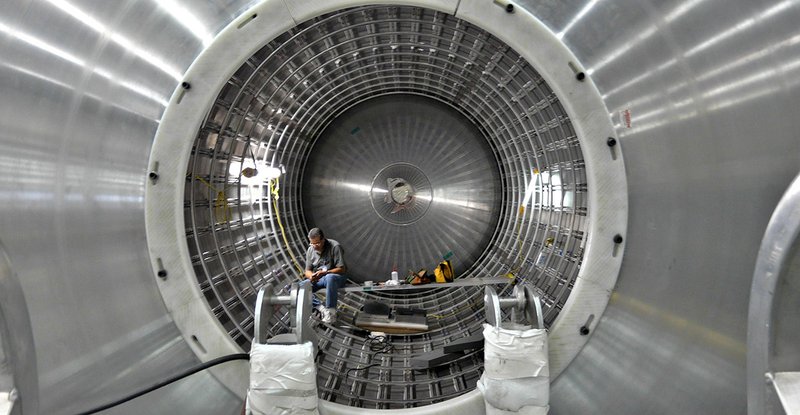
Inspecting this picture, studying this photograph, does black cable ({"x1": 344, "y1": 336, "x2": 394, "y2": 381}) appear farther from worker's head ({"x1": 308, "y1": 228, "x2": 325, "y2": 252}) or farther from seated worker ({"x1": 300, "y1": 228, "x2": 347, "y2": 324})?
worker's head ({"x1": 308, "y1": 228, "x2": 325, "y2": 252})

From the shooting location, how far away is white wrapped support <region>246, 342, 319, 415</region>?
196cm

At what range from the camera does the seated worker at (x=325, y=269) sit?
366cm

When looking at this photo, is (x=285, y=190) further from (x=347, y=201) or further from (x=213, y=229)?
(x=213, y=229)

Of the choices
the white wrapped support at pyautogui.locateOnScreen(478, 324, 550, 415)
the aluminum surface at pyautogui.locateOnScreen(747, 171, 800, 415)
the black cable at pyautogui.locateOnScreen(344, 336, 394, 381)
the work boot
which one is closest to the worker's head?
the work boot

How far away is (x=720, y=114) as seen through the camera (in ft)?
4.77

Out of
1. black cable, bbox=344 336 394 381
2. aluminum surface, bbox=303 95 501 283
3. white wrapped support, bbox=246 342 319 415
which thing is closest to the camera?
white wrapped support, bbox=246 342 319 415

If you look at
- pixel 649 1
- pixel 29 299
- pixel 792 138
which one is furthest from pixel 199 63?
pixel 792 138

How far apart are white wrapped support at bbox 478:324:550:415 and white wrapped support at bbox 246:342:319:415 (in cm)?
82

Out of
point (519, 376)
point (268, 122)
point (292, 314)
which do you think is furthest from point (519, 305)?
point (268, 122)

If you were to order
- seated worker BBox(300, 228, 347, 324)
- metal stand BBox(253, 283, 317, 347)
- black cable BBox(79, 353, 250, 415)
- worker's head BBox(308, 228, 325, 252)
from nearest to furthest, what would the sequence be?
black cable BBox(79, 353, 250, 415) < metal stand BBox(253, 283, 317, 347) < seated worker BBox(300, 228, 347, 324) < worker's head BBox(308, 228, 325, 252)

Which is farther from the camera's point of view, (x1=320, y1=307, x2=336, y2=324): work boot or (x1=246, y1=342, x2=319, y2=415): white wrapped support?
(x1=320, y1=307, x2=336, y2=324): work boot

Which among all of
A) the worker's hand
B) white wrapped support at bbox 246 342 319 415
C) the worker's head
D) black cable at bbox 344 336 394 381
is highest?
the worker's head

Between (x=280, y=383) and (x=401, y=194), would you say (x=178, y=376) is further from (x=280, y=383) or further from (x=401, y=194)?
(x=401, y=194)

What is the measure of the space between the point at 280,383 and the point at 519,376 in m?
1.07
